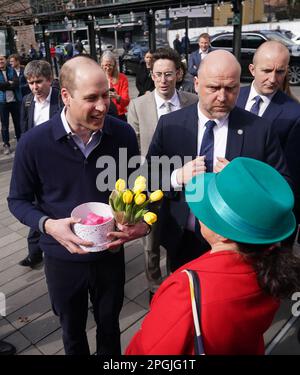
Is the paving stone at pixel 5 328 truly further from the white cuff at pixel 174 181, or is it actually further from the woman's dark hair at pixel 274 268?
the woman's dark hair at pixel 274 268

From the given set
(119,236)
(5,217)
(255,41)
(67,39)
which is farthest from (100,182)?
(67,39)

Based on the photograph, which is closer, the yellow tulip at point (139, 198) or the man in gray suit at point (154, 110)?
the yellow tulip at point (139, 198)

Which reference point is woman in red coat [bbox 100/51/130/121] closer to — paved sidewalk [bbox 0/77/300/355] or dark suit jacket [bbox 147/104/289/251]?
paved sidewalk [bbox 0/77/300/355]

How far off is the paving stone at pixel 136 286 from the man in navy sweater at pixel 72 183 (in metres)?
1.19

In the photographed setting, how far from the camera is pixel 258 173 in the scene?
50.6 inches

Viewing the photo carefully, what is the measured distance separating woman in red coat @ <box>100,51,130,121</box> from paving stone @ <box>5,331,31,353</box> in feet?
9.73

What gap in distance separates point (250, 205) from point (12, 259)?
3435 millimetres

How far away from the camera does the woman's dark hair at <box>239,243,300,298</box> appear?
1206 mm

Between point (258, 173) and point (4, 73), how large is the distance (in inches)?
289

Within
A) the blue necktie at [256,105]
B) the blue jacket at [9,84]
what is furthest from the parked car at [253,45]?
the blue necktie at [256,105]

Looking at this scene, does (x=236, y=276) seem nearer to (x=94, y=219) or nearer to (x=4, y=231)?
Answer: (x=94, y=219)

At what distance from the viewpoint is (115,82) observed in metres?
5.06

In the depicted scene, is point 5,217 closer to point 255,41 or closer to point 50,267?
point 50,267

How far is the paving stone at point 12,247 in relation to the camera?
4.06 meters
